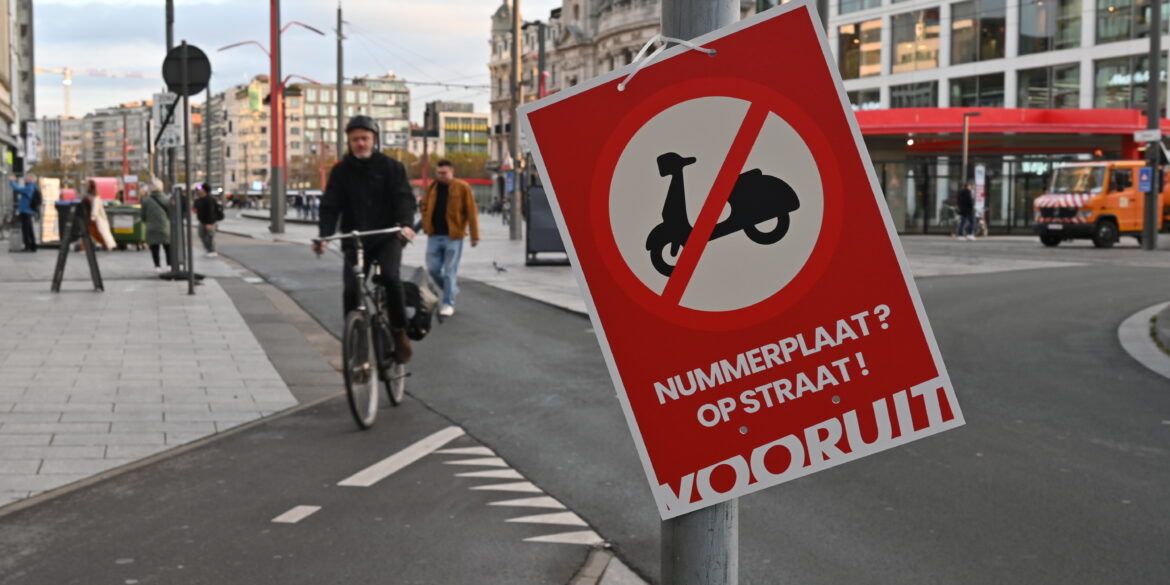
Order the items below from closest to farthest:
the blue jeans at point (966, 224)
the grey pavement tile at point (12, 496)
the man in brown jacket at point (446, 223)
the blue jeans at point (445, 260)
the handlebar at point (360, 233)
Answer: the grey pavement tile at point (12, 496)
the handlebar at point (360, 233)
the man in brown jacket at point (446, 223)
the blue jeans at point (445, 260)
the blue jeans at point (966, 224)

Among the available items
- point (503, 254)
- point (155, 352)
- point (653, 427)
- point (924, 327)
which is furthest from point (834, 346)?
point (503, 254)

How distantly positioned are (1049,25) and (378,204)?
153 feet

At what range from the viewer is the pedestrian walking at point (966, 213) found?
117 ft

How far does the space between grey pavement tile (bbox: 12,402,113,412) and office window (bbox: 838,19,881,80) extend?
2034 inches

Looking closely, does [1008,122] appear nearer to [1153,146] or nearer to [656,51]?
[1153,146]

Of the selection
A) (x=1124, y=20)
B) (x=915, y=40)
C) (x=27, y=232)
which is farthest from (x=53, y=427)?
(x=915, y=40)

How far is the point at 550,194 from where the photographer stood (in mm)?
2158

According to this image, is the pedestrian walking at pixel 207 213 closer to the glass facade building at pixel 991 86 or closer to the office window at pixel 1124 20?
the glass facade building at pixel 991 86

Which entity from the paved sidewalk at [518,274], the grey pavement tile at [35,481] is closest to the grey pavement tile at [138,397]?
the grey pavement tile at [35,481]

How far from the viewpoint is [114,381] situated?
28.0 feet

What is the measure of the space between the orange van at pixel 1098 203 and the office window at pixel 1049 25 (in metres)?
19.1

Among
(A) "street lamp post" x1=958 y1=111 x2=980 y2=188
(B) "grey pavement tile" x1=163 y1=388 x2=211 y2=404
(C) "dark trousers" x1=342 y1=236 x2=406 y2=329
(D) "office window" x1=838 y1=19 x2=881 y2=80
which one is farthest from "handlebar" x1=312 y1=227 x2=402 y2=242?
(D) "office window" x1=838 y1=19 x2=881 y2=80

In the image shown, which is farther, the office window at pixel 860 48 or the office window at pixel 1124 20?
the office window at pixel 860 48

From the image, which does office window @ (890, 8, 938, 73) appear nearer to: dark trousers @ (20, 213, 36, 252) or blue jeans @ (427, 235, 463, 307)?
dark trousers @ (20, 213, 36, 252)
